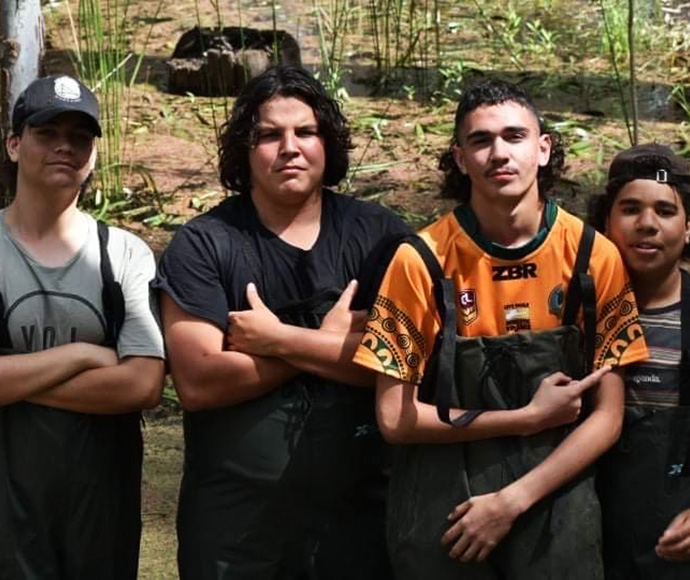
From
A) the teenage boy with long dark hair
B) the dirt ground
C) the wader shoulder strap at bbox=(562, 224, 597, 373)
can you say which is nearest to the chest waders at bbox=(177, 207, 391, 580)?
the teenage boy with long dark hair

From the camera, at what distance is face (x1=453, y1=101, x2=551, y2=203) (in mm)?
3750

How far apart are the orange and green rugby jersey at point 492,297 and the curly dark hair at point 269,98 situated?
466 mm

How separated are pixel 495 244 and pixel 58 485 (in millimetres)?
1208

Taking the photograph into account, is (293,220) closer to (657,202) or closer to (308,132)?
(308,132)

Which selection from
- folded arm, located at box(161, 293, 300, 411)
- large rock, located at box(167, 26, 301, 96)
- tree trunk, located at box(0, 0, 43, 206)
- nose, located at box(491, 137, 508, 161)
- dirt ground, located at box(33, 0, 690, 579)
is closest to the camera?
nose, located at box(491, 137, 508, 161)

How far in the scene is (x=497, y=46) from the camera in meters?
9.95

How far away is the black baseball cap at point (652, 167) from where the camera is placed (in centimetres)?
388

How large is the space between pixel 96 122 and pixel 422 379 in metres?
1.04

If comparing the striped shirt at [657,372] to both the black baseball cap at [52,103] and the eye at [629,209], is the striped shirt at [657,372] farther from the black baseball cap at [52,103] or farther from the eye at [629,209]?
the black baseball cap at [52,103]

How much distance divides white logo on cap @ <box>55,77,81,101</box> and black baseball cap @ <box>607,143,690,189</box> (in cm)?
135

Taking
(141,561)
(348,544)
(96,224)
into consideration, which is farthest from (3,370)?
(141,561)

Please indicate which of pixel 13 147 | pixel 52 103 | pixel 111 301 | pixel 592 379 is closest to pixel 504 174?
pixel 592 379

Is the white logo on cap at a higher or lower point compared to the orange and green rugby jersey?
higher

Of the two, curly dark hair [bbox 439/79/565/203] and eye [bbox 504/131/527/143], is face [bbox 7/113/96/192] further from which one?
eye [bbox 504/131/527/143]
